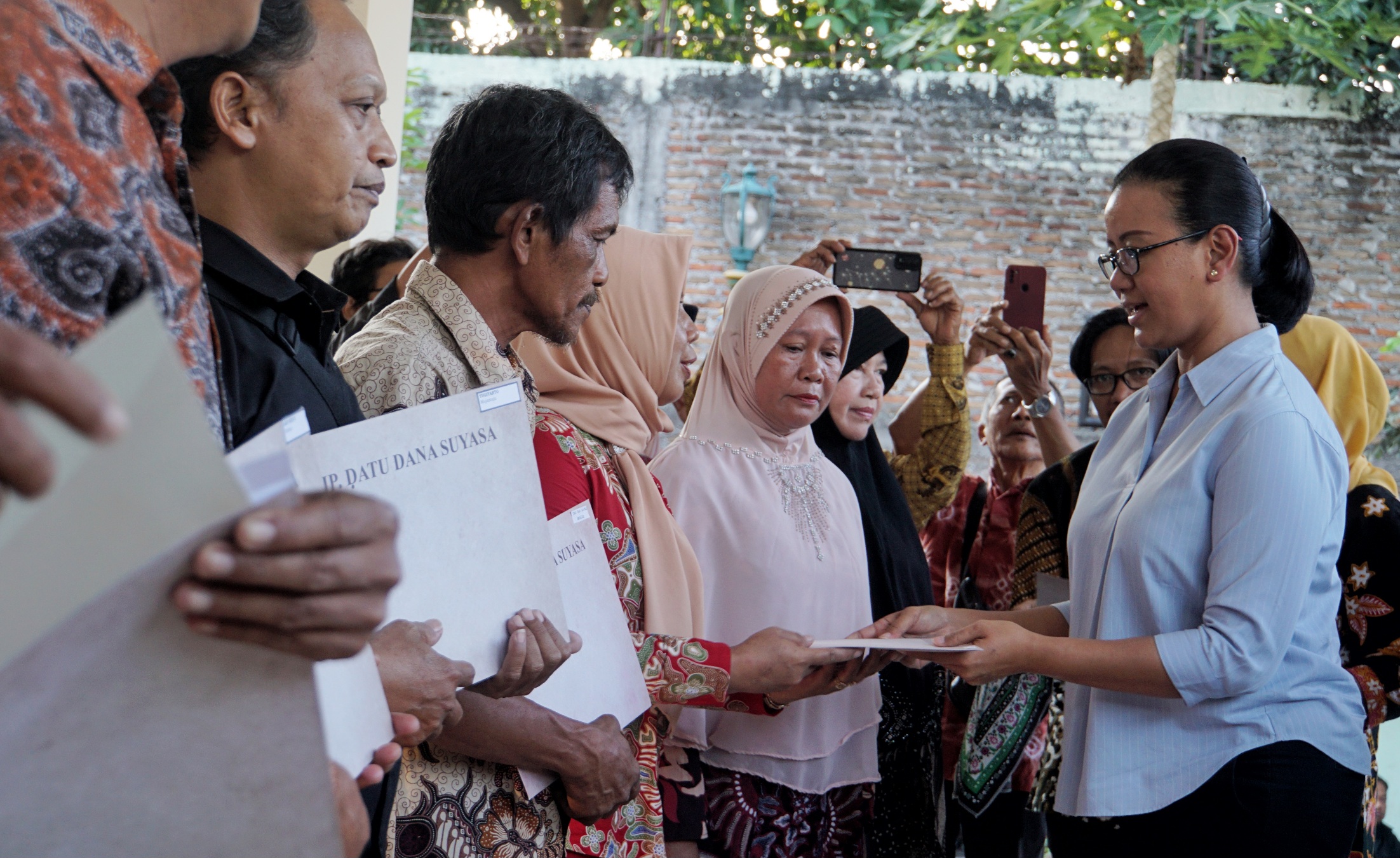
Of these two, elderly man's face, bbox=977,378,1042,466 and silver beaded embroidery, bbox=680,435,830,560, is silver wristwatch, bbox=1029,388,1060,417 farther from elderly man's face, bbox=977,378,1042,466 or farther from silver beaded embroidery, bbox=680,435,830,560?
silver beaded embroidery, bbox=680,435,830,560

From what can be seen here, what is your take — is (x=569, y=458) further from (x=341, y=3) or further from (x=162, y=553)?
(x=162, y=553)

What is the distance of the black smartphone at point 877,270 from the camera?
3352mm

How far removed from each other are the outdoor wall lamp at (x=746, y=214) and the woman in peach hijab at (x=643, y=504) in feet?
18.8

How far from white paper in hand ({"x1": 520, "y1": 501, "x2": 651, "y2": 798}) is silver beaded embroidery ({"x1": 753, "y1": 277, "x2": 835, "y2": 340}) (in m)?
1.18

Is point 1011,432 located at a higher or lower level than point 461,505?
lower

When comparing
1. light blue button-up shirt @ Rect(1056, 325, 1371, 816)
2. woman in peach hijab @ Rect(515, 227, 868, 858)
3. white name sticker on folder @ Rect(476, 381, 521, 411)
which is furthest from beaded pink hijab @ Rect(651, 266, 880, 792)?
white name sticker on folder @ Rect(476, 381, 521, 411)

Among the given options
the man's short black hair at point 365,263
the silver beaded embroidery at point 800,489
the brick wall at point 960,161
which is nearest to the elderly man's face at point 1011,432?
the silver beaded embroidery at point 800,489

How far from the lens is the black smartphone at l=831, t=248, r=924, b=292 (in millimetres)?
3352

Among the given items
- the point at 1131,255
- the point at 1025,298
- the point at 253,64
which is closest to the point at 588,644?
the point at 253,64

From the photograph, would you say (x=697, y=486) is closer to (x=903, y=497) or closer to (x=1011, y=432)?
(x=903, y=497)

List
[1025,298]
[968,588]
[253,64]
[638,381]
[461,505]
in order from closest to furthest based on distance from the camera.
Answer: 1. [461,505]
2. [253,64]
3. [638,381]
4. [968,588]
5. [1025,298]

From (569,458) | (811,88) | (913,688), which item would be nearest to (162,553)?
(569,458)

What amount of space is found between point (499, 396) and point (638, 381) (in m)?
0.92

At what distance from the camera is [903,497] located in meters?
2.98
